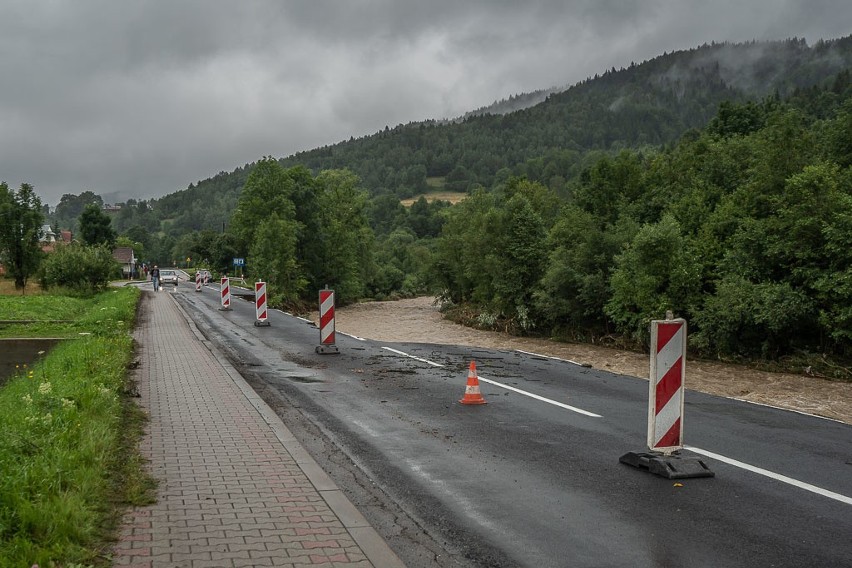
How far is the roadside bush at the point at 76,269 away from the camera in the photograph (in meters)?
44.3

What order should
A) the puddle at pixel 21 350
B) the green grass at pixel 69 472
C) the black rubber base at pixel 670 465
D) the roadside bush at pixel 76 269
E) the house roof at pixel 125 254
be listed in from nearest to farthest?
the green grass at pixel 69 472 < the black rubber base at pixel 670 465 < the puddle at pixel 21 350 < the roadside bush at pixel 76 269 < the house roof at pixel 125 254

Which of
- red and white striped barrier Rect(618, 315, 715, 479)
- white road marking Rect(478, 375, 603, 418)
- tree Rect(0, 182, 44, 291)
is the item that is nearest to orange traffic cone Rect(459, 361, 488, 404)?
white road marking Rect(478, 375, 603, 418)

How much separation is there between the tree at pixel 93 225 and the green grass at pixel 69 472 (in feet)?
254

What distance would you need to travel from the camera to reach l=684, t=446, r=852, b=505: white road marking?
635cm

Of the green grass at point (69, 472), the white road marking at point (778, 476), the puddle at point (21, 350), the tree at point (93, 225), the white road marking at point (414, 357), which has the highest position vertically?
the tree at point (93, 225)

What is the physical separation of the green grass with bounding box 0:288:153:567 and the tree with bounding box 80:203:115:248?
77.5 metres

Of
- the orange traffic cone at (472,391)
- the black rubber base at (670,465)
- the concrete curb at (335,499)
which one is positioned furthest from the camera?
the orange traffic cone at (472,391)

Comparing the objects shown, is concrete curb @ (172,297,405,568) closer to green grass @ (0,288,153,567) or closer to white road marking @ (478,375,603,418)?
green grass @ (0,288,153,567)

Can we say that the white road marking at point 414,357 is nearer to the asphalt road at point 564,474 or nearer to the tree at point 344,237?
the asphalt road at point 564,474

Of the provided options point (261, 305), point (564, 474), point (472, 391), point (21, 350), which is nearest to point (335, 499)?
point (564, 474)

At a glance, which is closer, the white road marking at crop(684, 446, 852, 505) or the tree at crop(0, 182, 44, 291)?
the white road marking at crop(684, 446, 852, 505)

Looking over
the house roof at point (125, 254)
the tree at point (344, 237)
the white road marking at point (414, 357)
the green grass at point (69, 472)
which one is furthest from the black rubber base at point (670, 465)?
the house roof at point (125, 254)

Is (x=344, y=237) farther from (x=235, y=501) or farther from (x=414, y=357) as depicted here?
(x=235, y=501)

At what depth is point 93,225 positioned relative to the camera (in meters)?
82.4
